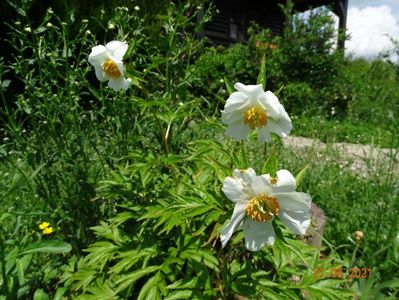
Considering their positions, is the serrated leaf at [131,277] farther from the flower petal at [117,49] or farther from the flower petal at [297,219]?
the flower petal at [117,49]

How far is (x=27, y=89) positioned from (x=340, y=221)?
1.99 meters

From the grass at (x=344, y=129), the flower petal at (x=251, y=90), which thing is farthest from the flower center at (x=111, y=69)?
the grass at (x=344, y=129)

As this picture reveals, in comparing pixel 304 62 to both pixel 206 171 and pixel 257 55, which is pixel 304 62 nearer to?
pixel 257 55

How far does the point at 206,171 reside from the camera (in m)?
1.85

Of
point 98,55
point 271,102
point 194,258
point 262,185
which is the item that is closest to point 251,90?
point 271,102

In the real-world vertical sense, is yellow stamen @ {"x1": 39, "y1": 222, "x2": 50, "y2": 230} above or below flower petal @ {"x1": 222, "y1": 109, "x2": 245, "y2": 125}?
below

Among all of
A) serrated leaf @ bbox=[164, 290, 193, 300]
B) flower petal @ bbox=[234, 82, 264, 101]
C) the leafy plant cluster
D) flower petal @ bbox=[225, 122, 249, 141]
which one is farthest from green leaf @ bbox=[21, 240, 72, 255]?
flower petal @ bbox=[234, 82, 264, 101]

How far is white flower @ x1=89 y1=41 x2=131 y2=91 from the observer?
68.6 inches

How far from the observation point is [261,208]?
1267mm

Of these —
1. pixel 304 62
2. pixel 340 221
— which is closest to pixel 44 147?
pixel 340 221

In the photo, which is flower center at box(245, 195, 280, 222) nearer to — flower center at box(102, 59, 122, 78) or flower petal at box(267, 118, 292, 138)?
flower petal at box(267, 118, 292, 138)

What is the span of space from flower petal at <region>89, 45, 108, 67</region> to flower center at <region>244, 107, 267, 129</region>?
2.15 feet

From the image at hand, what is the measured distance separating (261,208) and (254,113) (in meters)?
0.31

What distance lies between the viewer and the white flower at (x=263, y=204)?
1.27 metres
